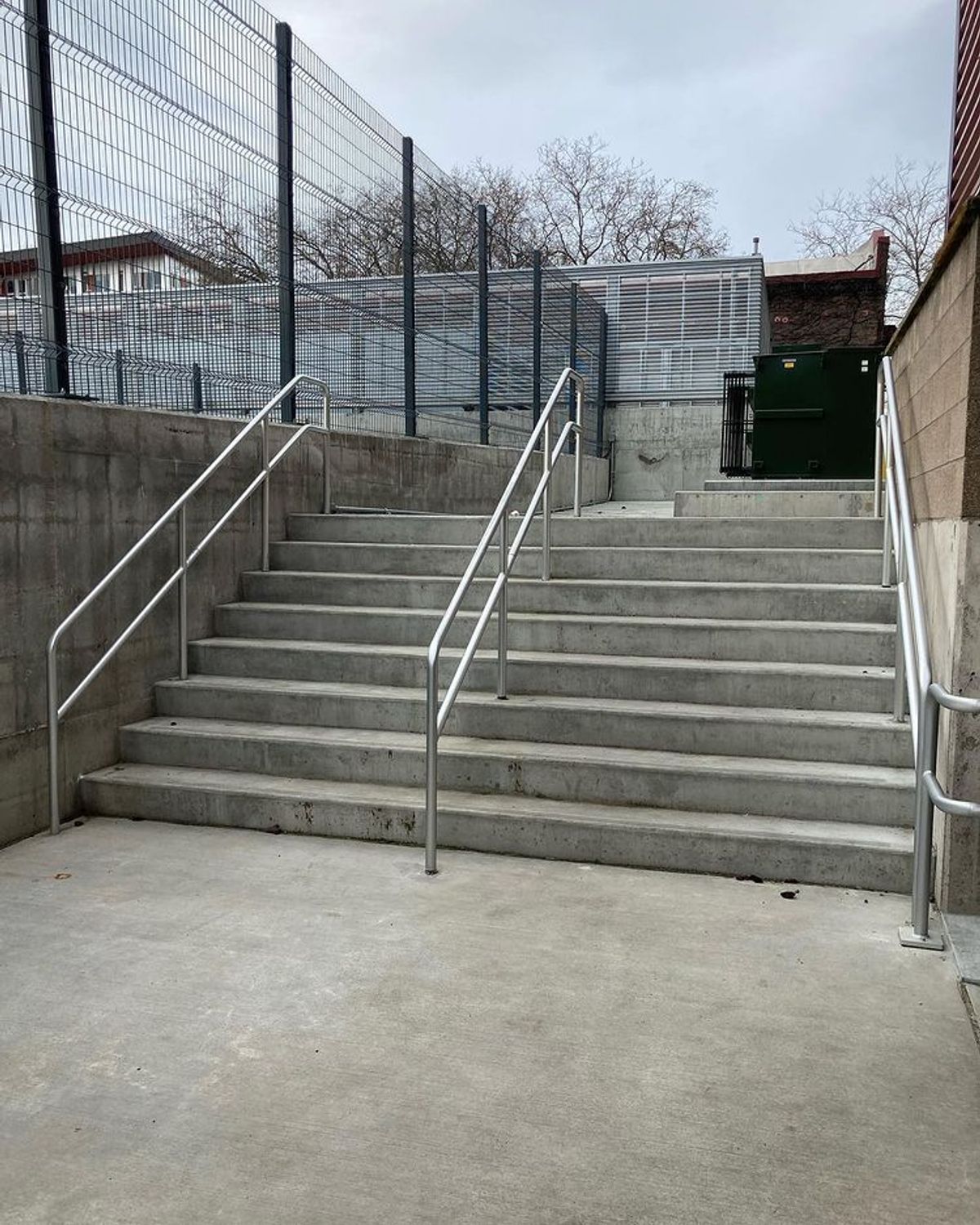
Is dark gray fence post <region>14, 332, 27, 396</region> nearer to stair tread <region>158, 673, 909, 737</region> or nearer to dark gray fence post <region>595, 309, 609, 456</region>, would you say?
stair tread <region>158, 673, 909, 737</region>

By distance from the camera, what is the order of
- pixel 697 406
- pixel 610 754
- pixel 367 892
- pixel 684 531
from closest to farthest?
1. pixel 367 892
2. pixel 610 754
3. pixel 684 531
4. pixel 697 406

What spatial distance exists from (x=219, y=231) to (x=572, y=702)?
3.47 m

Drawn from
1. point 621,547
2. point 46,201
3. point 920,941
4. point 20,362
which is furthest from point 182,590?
point 920,941

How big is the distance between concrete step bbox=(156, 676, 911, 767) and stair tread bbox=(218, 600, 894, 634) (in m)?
0.49

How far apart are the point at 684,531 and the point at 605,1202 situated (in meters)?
4.41

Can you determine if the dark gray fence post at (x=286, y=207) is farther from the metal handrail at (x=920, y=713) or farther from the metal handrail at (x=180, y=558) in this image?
the metal handrail at (x=920, y=713)

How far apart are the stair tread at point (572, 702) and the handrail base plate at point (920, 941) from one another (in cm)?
108

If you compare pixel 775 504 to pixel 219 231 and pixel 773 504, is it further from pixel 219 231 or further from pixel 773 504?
pixel 219 231

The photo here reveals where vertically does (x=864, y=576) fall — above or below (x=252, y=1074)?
above

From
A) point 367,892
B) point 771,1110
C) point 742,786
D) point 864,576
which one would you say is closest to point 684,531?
point 864,576

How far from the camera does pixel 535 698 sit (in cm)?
478

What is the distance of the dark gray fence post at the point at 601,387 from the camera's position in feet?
42.9

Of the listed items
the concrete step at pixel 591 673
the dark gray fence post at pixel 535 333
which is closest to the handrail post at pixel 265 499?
the concrete step at pixel 591 673

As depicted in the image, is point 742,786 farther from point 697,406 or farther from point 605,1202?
point 697,406
